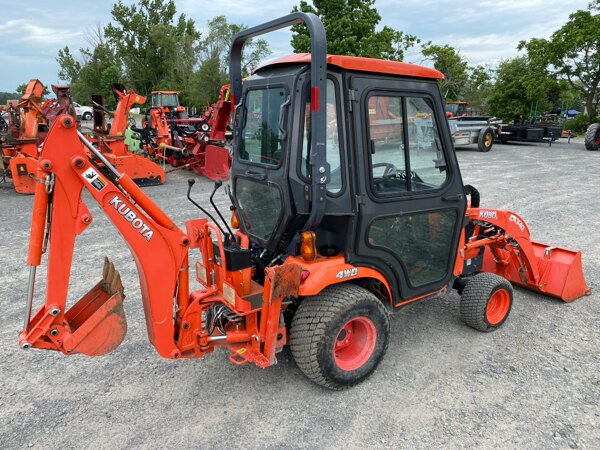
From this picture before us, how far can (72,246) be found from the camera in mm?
2471

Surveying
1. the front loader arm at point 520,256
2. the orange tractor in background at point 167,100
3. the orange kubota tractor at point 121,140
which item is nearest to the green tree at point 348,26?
the orange tractor in background at point 167,100

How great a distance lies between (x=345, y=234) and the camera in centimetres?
298

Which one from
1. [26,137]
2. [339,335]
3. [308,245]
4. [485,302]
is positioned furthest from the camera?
[26,137]

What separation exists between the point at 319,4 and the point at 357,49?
3064mm

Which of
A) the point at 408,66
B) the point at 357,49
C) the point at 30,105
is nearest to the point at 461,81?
the point at 357,49

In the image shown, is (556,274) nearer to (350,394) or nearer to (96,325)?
(350,394)

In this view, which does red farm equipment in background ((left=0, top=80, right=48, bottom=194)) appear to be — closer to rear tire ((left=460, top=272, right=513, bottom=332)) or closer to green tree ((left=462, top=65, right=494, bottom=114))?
rear tire ((left=460, top=272, right=513, bottom=332))

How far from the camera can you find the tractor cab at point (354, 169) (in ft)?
9.08

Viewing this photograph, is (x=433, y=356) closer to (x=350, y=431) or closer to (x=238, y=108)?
(x=350, y=431)

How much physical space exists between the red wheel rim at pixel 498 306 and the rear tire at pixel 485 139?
49.5ft

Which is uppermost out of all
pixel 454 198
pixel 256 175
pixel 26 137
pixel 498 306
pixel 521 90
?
pixel 521 90

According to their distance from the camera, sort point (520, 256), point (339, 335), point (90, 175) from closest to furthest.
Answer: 1. point (90, 175)
2. point (339, 335)
3. point (520, 256)

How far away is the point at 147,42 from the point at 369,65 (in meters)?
49.3

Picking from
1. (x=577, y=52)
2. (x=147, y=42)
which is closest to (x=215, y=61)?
(x=147, y=42)
